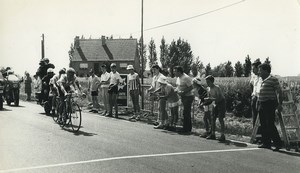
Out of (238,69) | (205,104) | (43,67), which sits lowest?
(205,104)

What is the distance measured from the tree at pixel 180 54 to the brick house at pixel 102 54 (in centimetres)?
1492

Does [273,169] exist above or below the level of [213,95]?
below

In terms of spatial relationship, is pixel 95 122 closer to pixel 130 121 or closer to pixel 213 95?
pixel 130 121

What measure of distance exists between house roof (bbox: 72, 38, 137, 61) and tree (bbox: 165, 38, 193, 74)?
51.0 feet

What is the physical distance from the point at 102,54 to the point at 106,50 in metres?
1.49

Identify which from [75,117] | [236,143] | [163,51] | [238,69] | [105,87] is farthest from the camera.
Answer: [163,51]

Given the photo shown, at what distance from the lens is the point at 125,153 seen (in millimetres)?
8398

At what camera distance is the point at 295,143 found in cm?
986

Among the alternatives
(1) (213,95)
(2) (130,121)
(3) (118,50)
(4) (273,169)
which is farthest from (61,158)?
(3) (118,50)

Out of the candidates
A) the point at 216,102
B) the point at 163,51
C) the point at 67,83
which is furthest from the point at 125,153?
the point at 163,51

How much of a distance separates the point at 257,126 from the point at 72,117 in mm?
5688

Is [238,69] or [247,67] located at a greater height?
[247,67]

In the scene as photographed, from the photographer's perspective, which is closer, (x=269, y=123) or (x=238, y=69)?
(x=269, y=123)

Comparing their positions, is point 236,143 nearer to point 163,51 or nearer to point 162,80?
point 162,80
